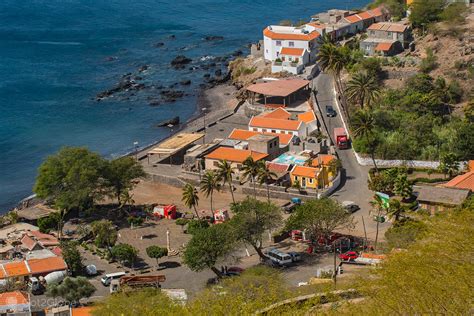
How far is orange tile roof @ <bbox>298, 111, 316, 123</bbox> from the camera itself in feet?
271

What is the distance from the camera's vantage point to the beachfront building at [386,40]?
96062mm

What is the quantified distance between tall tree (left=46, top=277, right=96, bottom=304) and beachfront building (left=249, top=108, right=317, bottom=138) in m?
35.3

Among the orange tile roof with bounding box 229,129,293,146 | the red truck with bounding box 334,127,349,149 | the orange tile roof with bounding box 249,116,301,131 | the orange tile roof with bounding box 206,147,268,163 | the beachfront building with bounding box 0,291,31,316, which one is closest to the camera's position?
the beachfront building with bounding box 0,291,31,316

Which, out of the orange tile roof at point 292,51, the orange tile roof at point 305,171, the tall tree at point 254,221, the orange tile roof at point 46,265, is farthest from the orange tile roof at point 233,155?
the orange tile roof at point 292,51

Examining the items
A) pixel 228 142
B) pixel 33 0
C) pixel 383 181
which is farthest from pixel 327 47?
pixel 33 0

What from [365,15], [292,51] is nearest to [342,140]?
[292,51]

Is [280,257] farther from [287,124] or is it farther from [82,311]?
[287,124]

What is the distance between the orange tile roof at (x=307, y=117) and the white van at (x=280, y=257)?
90.9ft

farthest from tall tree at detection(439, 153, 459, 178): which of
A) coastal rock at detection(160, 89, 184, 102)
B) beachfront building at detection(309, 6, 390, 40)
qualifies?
coastal rock at detection(160, 89, 184, 102)

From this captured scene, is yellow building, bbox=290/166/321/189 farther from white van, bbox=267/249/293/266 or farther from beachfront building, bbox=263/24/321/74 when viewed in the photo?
beachfront building, bbox=263/24/321/74

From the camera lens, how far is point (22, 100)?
109 metres

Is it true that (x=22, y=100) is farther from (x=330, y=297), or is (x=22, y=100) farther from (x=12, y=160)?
(x=330, y=297)

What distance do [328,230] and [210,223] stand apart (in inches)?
423

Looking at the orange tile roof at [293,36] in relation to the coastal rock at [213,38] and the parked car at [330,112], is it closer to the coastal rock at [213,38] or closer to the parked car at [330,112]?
the parked car at [330,112]
